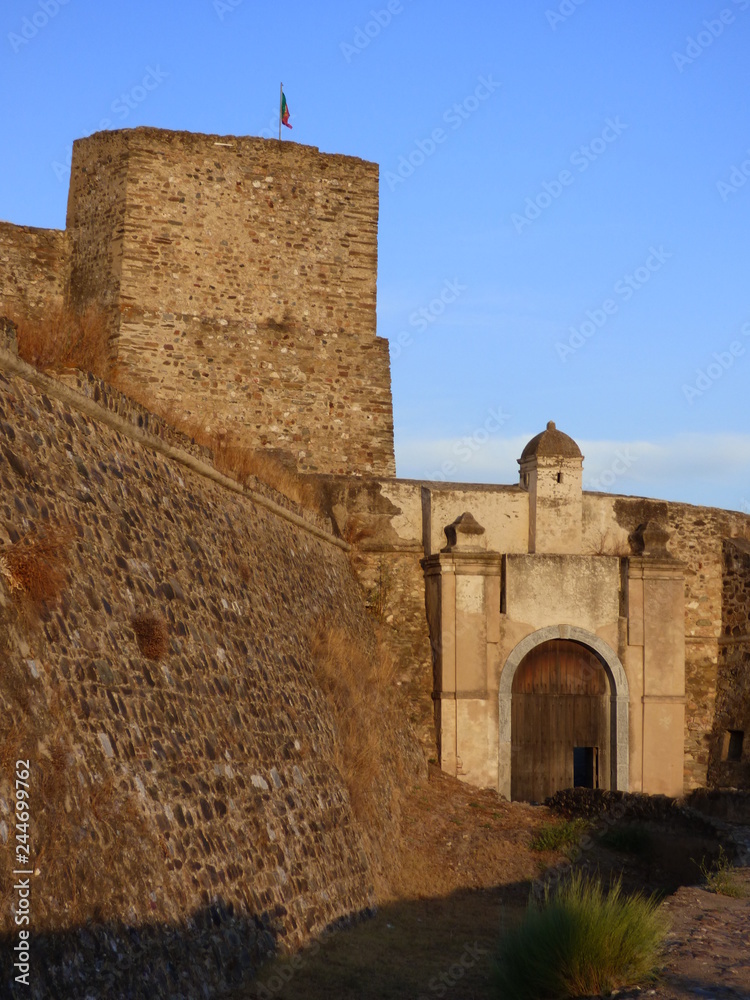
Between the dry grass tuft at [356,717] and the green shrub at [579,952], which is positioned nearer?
the green shrub at [579,952]

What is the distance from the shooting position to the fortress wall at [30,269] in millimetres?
18875

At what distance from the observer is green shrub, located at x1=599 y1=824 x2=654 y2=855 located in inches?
545

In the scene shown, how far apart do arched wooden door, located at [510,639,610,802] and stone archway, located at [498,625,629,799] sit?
12 cm

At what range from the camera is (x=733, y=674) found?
17.4 metres

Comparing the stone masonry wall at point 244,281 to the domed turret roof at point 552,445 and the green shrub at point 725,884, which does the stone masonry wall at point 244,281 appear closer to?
the domed turret roof at point 552,445

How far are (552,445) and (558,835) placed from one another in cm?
597

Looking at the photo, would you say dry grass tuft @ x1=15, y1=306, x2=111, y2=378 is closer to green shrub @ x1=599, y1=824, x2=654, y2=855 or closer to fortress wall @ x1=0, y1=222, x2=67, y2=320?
fortress wall @ x1=0, y1=222, x2=67, y2=320

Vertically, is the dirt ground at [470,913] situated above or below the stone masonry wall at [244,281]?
below

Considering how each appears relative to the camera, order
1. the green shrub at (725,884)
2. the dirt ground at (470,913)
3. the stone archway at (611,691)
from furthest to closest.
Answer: the stone archway at (611,691) < the green shrub at (725,884) < the dirt ground at (470,913)

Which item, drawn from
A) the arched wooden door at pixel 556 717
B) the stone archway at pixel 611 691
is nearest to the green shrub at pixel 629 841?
the stone archway at pixel 611 691

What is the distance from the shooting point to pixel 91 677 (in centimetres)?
718

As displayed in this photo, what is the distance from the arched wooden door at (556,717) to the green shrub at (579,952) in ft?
29.3

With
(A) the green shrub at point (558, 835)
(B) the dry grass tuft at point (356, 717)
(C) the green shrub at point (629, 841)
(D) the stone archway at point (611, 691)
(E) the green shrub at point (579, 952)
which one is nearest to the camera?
(E) the green shrub at point (579, 952)

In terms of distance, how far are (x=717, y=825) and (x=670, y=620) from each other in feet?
12.7
